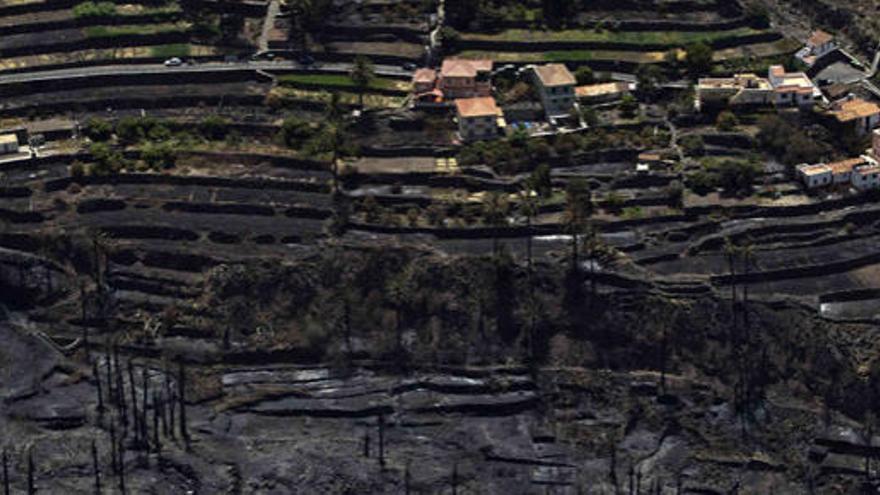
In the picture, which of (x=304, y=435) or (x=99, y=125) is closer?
(x=304, y=435)

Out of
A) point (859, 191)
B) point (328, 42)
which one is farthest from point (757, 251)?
point (328, 42)

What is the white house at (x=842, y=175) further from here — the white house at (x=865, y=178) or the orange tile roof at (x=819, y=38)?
the orange tile roof at (x=819, y=38)

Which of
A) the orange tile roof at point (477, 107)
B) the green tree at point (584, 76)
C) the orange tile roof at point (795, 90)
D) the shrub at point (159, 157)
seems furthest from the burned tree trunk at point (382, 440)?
the orange tile roof at point (795, 90)

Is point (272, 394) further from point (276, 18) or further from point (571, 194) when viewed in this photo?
point (276, 18)

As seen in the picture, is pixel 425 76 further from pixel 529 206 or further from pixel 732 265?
pixel 732 265

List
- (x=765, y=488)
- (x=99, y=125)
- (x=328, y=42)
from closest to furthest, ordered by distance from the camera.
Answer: (x=765, y=488)
(x=99, y=125)
(x=328, y=42)

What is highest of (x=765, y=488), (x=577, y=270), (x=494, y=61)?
(x=494, y=61)
